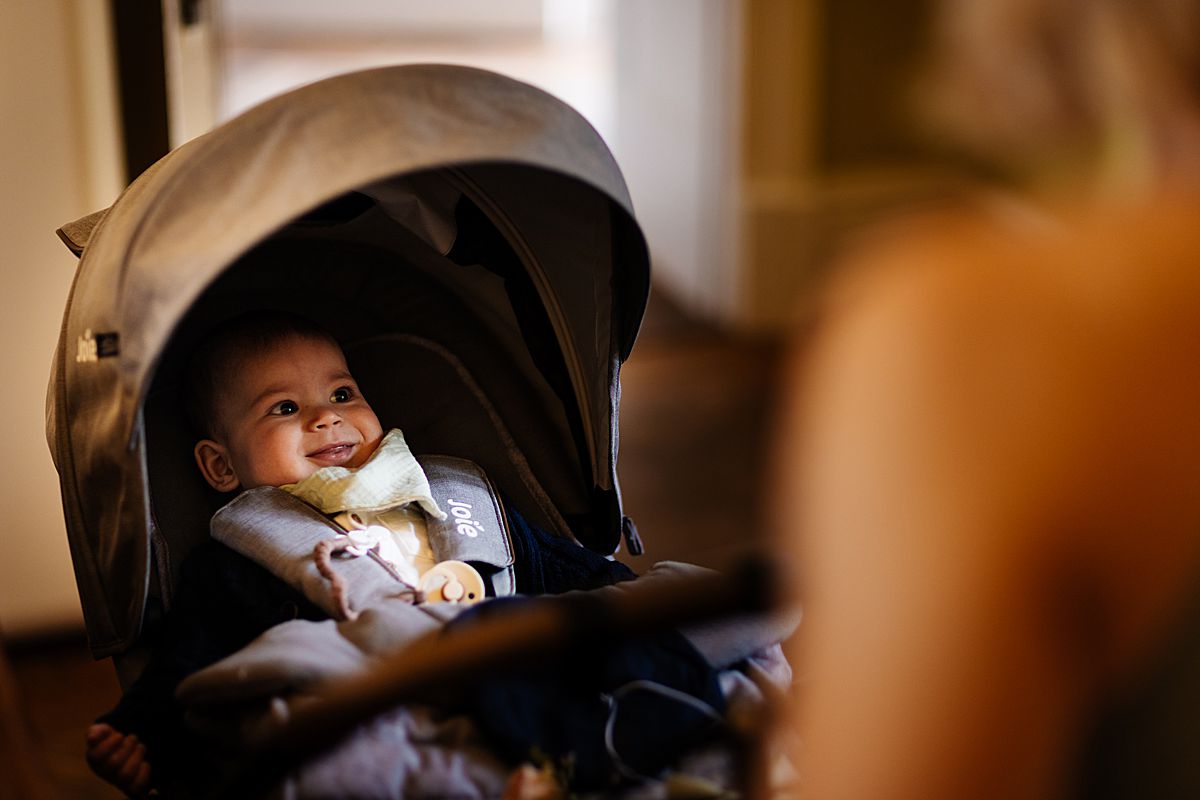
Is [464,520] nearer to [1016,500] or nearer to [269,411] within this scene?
[269,411]

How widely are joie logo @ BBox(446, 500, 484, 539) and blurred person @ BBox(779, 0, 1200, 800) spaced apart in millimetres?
773

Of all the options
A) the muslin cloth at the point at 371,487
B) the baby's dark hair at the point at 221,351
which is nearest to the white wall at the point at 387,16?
the baby's dark hair at the point at 221,351

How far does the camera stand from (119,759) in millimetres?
1149

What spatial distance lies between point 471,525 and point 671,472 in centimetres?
165

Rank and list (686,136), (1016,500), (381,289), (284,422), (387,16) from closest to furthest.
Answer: (1016,500) → (284,422) → (381,289) → (686,136) → (387,16)

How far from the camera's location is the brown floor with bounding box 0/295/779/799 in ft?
7.00

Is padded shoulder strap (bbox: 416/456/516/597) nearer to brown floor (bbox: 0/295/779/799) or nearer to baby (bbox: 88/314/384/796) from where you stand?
baby (bbox: 88/314/384/796)

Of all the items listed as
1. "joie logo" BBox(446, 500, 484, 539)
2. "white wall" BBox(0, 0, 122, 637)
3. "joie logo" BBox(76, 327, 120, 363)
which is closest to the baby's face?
"joie logo" BBox(446, 500, 484, 539)

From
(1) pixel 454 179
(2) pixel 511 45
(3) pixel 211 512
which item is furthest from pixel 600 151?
(2) pixel 511 45

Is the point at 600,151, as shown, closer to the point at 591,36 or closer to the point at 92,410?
the point at 92,410

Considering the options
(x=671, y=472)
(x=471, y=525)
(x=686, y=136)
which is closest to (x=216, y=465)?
(x=471, y=525)

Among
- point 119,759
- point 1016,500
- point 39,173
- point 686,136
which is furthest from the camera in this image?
point 686,136

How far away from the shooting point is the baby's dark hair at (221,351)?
1469mm

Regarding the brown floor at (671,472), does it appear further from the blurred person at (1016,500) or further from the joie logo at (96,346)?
the blurred person at (1016,500)
